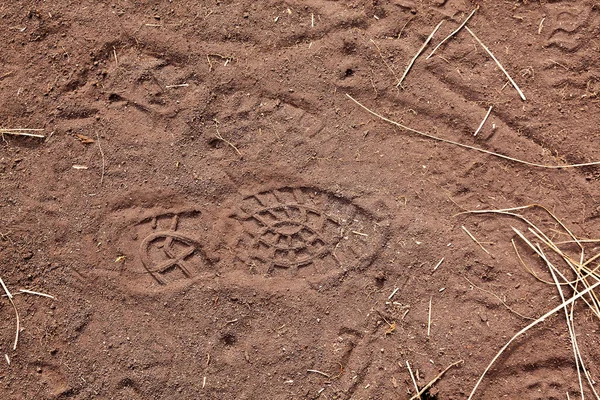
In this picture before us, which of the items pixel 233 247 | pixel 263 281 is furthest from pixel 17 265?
pixel 263 281

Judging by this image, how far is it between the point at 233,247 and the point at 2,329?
1.12 metres

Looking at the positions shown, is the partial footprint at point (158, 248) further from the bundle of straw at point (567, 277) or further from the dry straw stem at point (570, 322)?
the dry straw stem at point (570, 322)

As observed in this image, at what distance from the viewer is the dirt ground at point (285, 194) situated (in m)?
2.14

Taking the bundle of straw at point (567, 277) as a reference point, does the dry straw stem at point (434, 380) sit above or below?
below

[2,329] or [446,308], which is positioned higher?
[446,308]

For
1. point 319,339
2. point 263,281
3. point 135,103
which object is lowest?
point 319,339

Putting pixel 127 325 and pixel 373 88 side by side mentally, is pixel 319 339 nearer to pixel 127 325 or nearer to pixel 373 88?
pixel 127 325

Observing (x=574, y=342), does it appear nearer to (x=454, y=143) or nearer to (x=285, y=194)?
(x=454, y=143)

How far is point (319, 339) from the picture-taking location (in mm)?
2143

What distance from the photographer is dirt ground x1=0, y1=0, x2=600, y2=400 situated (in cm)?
214

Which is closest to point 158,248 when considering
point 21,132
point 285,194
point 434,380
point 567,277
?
point 285,194

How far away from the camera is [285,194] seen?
7.19ft

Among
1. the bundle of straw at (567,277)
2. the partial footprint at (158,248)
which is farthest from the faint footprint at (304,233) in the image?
the bundle of straw at (567,277)

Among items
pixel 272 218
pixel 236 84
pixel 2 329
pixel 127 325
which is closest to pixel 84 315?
pixel 127 325
